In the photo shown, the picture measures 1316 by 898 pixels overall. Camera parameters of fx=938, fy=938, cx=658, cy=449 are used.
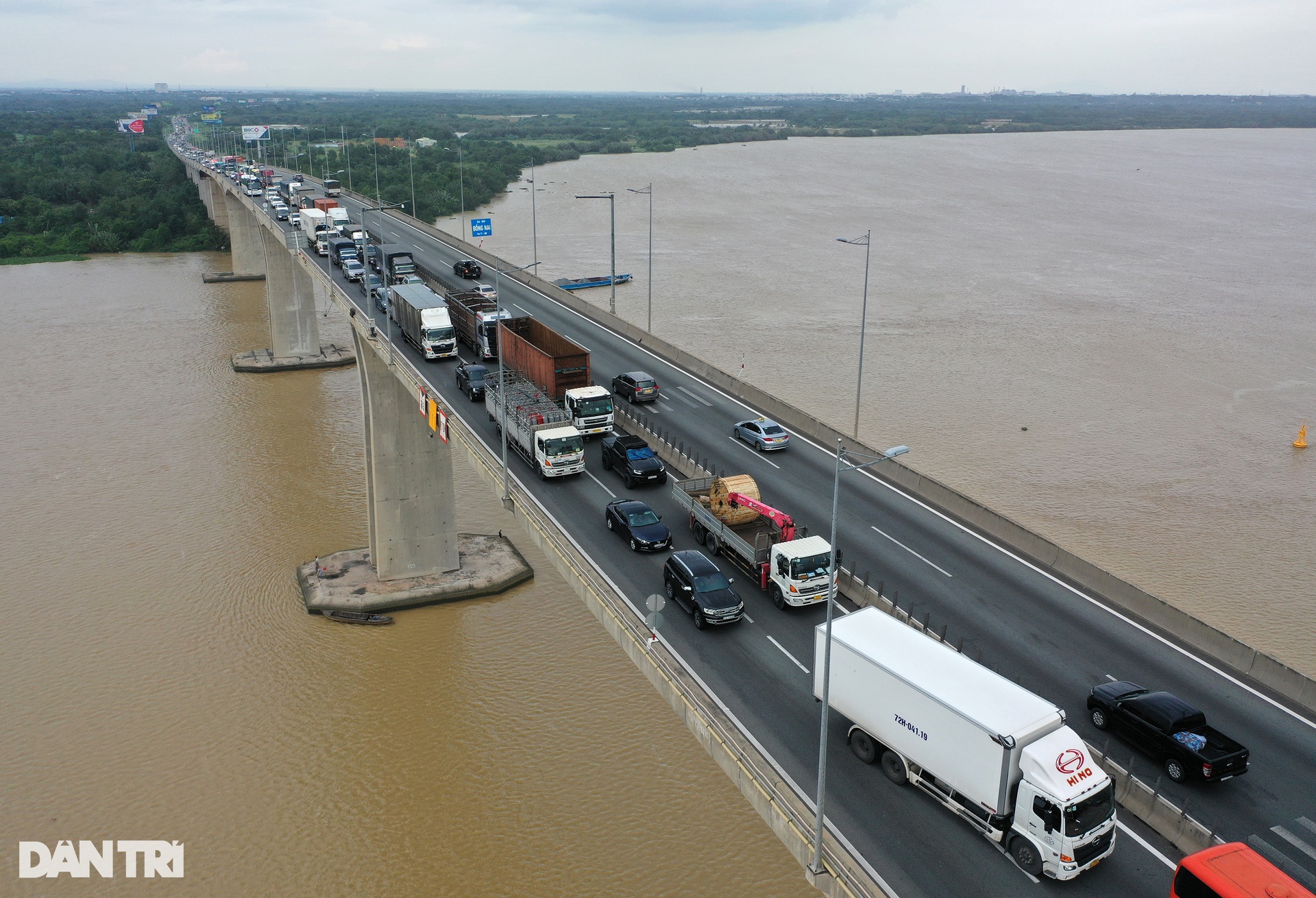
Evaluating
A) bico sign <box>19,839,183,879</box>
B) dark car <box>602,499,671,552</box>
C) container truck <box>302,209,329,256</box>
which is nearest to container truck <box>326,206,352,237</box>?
container truck <box>302,209,329,256</box>

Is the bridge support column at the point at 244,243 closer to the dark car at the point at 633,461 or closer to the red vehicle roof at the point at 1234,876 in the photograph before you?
the dark car at the point at 633,461

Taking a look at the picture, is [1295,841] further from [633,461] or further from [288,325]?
[288,325]

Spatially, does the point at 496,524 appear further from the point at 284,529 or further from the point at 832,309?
the point at 832,309

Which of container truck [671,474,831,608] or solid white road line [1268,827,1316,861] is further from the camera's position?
container truck [671,474,831,608]

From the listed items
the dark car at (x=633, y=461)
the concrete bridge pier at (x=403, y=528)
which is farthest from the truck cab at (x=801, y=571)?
the concrete bridge pier at (x=403, y=528)

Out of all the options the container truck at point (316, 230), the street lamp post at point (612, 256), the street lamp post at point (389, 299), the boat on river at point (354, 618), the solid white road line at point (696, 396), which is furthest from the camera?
the container truck at point (316, 230)

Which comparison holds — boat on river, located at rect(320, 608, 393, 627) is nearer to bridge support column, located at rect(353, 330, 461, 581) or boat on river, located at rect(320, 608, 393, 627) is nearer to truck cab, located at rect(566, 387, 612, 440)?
bridge support column, located at rect(353, 330, 461, 581)
